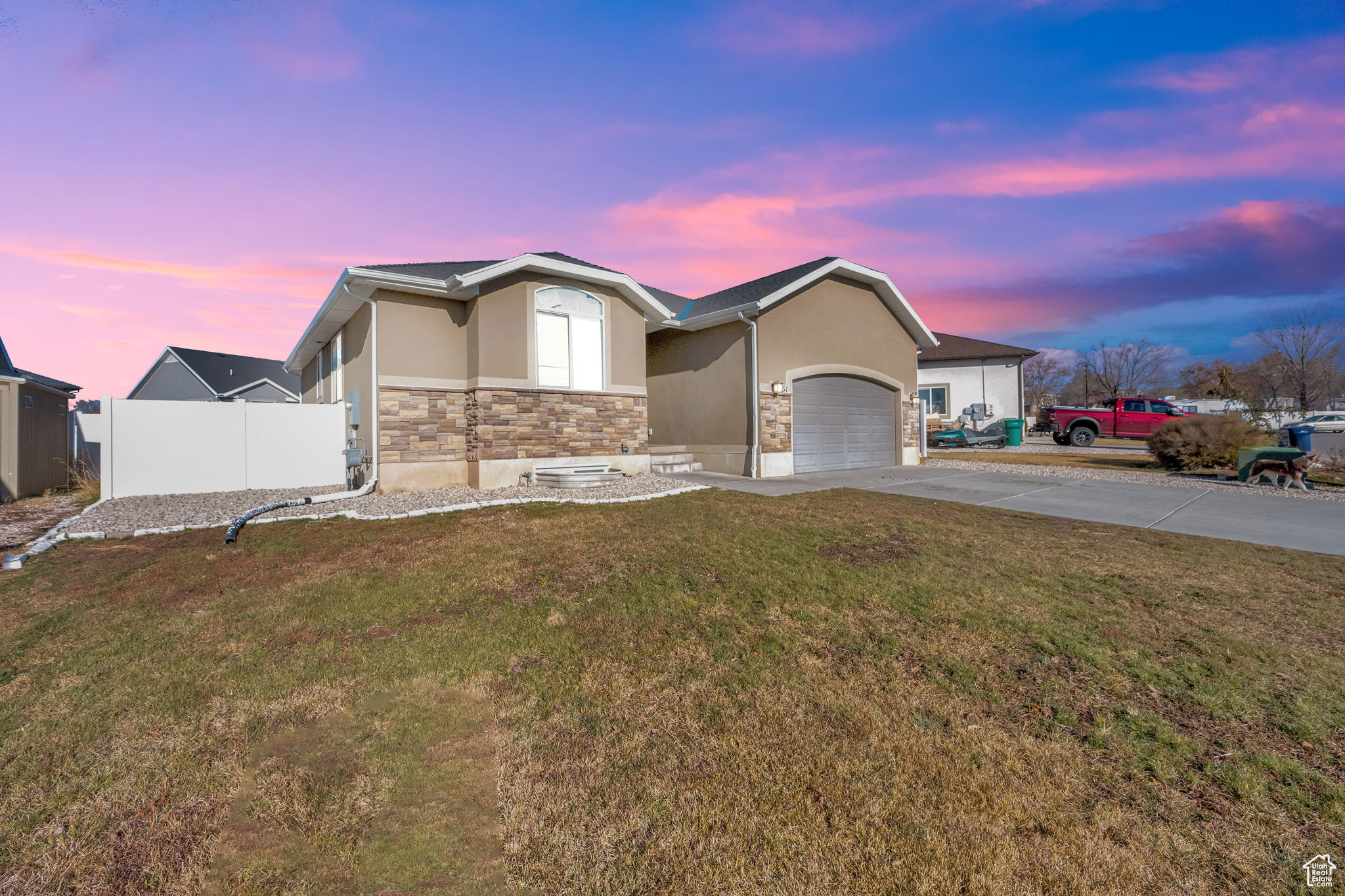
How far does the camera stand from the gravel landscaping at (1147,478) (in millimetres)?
9961

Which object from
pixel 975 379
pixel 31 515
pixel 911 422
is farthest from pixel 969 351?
pixel 31 515

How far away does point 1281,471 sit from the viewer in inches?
419

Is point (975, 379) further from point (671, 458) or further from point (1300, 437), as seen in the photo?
point (671, 458)

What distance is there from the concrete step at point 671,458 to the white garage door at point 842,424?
8.40 ft

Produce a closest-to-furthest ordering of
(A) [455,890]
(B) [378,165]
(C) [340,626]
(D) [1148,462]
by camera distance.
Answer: (A) [455,890]
(C) [340,626]
(B) [378,165]
(D) [1148,462]

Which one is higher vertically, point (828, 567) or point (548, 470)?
point (548, 470)

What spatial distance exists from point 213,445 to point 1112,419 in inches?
1125

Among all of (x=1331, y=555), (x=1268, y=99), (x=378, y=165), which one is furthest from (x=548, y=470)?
(x=1268, y=99)

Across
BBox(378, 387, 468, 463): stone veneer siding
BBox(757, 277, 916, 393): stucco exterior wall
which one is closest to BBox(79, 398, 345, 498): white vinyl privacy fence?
BBox(378, 387, 468, 463): stone veneer siding

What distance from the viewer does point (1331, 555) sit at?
18.7 ft

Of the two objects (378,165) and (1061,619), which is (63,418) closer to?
(378,165)

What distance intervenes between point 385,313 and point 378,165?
2617mm

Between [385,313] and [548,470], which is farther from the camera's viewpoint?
[548,470]

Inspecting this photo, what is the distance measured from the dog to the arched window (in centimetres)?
1314
